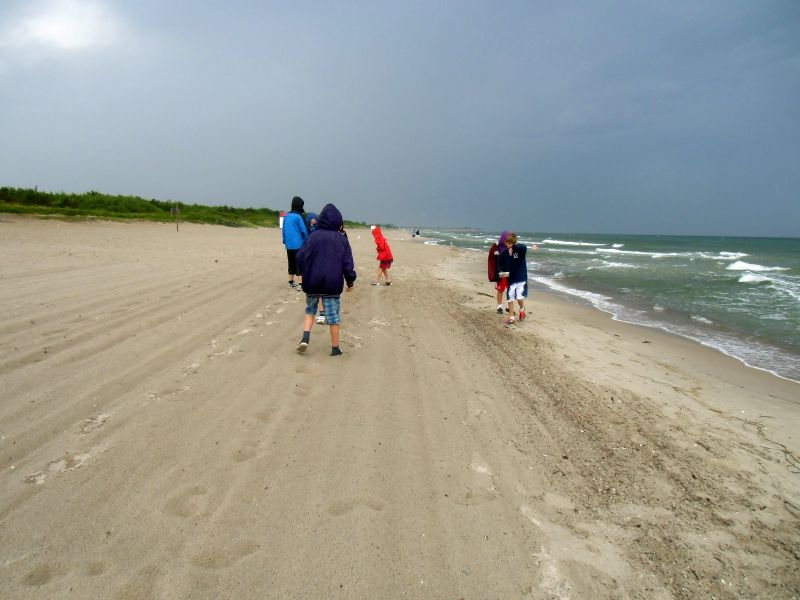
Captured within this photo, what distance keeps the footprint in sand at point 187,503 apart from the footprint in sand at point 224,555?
0.34 m

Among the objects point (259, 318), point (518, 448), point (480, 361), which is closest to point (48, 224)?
point (259, 318)

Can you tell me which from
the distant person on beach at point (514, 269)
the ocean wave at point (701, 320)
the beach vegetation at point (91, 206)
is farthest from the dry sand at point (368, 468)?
the beach vegetation at point (91, 206)

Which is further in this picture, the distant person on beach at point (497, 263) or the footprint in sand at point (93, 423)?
the distant person on beach at point (497, 263)

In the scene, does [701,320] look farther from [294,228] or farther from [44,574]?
[44,574]

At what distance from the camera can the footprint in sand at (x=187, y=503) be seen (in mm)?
2498

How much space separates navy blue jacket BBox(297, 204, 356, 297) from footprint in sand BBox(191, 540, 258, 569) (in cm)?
321

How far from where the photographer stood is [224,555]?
88.2 inches

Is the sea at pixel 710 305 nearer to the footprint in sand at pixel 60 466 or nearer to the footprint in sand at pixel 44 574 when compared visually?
the footprint in sand at pixel 44 574

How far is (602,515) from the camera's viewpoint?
2.85 meters

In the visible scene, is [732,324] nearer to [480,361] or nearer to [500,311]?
[500,311]

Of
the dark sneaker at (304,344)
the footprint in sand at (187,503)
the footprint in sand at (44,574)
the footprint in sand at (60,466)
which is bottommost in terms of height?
the footprint in sand at (44,574)

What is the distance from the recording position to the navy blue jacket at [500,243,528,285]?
27.1 ft

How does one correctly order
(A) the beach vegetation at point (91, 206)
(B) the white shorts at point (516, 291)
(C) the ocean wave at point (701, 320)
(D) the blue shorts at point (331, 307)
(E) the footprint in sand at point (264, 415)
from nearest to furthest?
(E) the footprint in sand at point (264, 415), (D) the blue shorts at point (331, 307), (B) the white shorts at point (516, 291), (C) the ocean wave at point (701, 320), (A) the beach vegetation at point (91, 206)

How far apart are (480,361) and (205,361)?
3.55 meters
